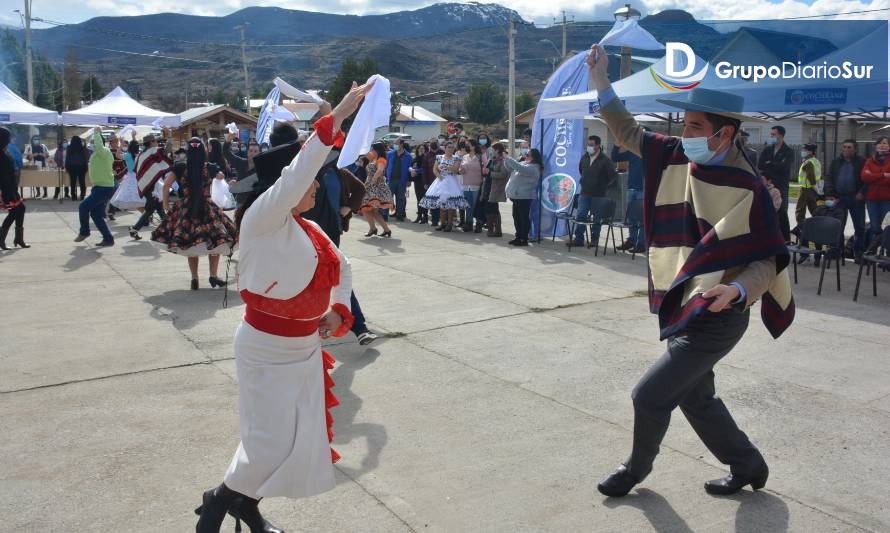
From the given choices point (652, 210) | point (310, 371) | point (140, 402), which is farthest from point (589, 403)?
point (140, 402)

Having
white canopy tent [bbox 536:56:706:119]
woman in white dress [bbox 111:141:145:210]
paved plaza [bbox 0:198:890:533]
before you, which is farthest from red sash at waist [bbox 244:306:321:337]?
woman in white dress [bbox 111:141:145:210]

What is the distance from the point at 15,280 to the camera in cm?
973

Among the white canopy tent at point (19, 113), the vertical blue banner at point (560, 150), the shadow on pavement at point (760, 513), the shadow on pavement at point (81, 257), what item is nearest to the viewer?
the shadow on pavement at point (760, 513)

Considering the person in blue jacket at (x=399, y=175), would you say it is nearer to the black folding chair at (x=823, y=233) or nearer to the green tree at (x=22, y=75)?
the black folding chair at (x=823, y=233)

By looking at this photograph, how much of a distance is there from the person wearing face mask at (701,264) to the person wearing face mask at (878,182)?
864cm

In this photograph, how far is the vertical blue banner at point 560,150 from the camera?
44.3 ft

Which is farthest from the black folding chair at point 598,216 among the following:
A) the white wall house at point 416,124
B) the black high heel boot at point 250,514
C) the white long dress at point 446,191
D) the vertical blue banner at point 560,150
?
the white wall house at point 416,124

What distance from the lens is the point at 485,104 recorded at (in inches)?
3681

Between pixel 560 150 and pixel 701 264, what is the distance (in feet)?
A: 34.2

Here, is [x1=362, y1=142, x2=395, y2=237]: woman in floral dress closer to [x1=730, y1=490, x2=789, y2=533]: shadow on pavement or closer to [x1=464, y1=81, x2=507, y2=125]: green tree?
[x1=730, y1=490, x2=789, y2=533]: shadow on pavement

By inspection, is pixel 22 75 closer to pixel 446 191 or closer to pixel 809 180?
pixel 446 191

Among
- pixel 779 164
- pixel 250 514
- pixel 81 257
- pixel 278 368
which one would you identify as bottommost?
pixel 250 514

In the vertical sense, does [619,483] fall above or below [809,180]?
below

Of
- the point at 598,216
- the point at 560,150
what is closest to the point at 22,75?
the point at 560,150
